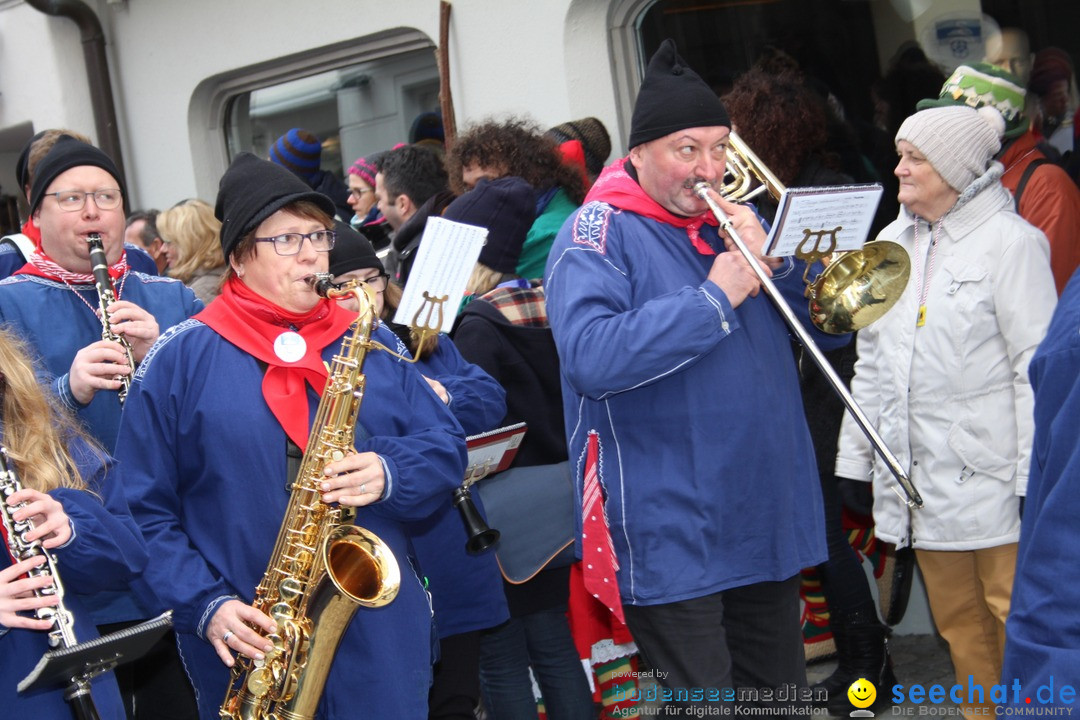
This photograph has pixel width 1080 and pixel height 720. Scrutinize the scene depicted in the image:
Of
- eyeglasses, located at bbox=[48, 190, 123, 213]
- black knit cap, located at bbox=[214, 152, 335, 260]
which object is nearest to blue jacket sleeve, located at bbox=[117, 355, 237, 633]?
black knit cap, located at bbox=[214, 152, 335, 260]

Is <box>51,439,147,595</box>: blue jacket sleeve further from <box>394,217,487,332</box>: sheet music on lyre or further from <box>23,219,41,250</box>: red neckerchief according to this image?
<box>23,219,41,250</box>: red neckerchief

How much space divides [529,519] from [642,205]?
3.99ft

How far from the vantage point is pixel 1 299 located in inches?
141

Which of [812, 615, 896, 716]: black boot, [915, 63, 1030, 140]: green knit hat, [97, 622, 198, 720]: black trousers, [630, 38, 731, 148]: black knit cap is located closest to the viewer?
[630, 38, 731, 148]: black knit cap

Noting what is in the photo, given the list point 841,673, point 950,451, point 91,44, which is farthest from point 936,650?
point 91,44

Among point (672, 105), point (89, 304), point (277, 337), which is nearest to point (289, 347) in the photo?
point (277, 337)

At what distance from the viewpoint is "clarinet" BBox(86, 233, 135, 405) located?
3453mm

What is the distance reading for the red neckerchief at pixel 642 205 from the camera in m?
3.27

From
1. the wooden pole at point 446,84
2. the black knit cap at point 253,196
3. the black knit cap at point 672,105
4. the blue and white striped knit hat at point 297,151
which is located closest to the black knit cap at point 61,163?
the black knit cap at point 253,196

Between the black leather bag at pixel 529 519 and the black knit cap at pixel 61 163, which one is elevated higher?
the black knit cap at pixel 61 163

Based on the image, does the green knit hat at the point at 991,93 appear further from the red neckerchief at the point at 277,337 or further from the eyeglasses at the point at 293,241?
the red neckerchief at the point at 277,337

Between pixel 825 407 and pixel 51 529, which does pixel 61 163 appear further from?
pixel 825 407

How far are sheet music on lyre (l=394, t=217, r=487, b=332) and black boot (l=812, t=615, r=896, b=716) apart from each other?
86.4 inches

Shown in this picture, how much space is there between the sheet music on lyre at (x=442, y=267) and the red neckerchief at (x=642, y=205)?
439 mm
